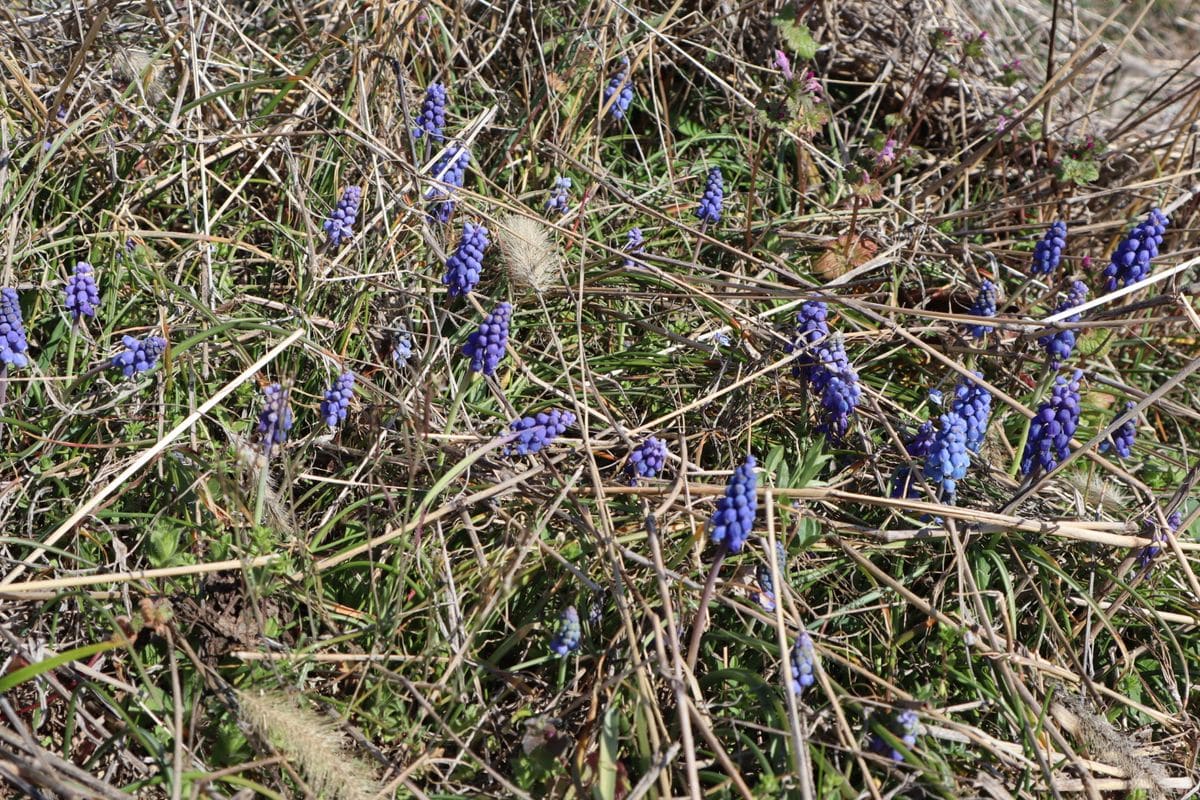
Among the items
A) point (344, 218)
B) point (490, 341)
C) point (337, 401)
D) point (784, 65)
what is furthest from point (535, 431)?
point (784, 65)

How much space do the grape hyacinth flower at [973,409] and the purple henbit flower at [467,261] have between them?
5.15 feet

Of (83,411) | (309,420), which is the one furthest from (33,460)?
(309,420)

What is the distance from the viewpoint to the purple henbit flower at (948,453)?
3.01 metres

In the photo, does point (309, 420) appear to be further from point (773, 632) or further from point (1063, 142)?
point (1063, 142)

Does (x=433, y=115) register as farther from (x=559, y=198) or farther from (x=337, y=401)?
(x=337, y=401)

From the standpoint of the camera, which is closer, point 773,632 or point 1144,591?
point 773,632

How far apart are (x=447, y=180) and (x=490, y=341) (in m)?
1.03

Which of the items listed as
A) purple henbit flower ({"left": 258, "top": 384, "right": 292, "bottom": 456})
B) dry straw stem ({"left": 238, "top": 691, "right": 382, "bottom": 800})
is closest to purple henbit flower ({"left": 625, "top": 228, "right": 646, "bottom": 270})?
purple henbit flower ({"left": 258, "top": 384, "right": 292, "bottom": 456})

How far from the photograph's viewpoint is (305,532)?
3.04 m

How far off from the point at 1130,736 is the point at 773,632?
1.11 meters

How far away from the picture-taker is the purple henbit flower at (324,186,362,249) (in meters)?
3.52

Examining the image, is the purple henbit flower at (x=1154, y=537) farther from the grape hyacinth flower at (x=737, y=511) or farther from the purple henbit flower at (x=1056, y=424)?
the grape hyacinth flower at (x=737, y=511)

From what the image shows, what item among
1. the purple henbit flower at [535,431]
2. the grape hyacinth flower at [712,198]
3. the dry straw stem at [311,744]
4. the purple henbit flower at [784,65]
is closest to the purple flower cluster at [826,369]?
the grape hyacinth flower at [712,198]

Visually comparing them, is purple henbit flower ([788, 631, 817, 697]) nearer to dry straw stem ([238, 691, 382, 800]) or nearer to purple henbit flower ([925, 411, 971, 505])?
purple henbit flower ([925, 411, 971, 505])
